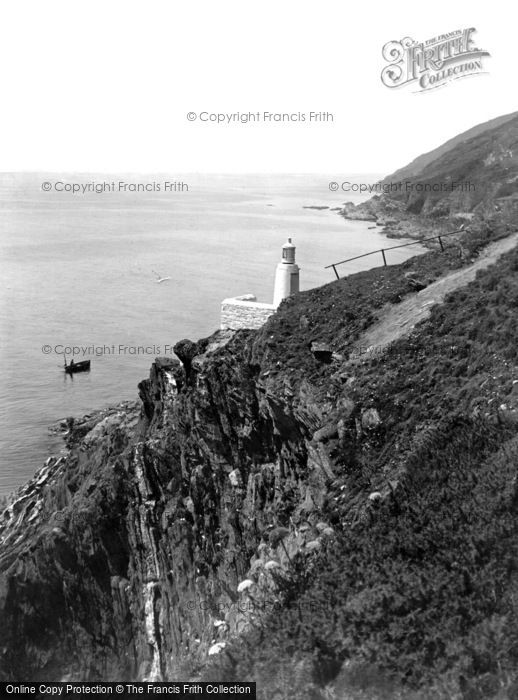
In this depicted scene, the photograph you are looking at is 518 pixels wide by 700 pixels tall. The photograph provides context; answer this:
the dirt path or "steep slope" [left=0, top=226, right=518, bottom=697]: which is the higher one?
the dirt path

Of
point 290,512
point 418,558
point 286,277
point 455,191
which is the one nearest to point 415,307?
point 290,512

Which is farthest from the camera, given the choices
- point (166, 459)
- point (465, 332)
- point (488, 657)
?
point (166, 459)

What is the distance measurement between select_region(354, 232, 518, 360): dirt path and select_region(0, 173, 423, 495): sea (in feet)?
66.8

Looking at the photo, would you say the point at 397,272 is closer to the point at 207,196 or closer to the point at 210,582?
the point at 210,582

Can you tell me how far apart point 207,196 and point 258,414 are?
132179 mm

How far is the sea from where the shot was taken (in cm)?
3794

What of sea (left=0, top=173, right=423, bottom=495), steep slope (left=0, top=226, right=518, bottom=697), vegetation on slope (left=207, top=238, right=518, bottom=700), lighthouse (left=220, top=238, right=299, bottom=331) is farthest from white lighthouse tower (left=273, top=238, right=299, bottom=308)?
sea (left=0, top=173, right=423, bottom=495)

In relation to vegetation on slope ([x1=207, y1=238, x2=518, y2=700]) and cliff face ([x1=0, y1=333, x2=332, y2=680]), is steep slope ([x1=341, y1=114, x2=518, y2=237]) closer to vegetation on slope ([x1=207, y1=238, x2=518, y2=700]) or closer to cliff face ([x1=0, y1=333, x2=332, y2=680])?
cliff face ([x1=0, y1=333, x2=332, y2=680])

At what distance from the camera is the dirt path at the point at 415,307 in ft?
45.2

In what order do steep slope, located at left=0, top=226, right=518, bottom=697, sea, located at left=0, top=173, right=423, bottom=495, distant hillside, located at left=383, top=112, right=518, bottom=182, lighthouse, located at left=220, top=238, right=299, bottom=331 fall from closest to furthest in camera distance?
steep slope, located at left=0, top=226, right=518, bottom=697 < lighthouse, located at left=220, top=238, right=299, bottom=331 < sea, located at left=0, top=173, right=423, bottom=495 < distant hillside, located at left=383, top=112, right=518, bottom=182

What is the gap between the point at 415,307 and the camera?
48.2 feet

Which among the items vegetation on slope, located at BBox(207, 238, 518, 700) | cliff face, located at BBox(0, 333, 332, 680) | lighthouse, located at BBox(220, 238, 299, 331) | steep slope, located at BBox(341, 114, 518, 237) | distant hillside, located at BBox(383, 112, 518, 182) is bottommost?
cliff face, located at BBox(0, 333, 332, 680)

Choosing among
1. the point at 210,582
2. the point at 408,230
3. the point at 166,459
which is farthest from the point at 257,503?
the point at 408,230

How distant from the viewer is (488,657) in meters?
5.63
